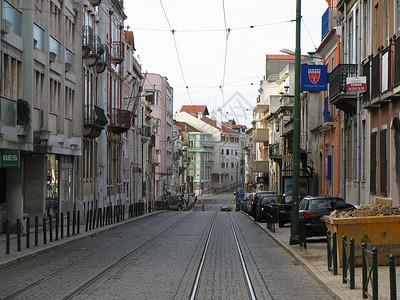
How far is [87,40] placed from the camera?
34.8 m

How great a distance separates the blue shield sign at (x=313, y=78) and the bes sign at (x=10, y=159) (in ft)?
32.1

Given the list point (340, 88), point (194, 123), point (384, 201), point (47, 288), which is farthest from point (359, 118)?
point (194, 123)

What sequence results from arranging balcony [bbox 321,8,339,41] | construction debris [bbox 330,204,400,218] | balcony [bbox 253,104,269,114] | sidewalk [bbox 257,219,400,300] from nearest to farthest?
sidewalk [bbox 257,219,400,300]
construction debris [bbox 330,204,400,218]
balcony [bbox 321,8,339,41]
balcony [bbox 253,104,269,114]

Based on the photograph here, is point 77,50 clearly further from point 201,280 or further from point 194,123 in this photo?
point 194,123

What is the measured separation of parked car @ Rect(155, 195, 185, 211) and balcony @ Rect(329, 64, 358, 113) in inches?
1500

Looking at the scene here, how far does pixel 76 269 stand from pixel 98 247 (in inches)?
231

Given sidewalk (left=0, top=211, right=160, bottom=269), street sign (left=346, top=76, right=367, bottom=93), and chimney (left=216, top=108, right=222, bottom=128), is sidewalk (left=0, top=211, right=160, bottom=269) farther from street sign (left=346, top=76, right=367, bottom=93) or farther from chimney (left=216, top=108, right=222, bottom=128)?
chimney (left=216, top=108, right=222, bottom=128)

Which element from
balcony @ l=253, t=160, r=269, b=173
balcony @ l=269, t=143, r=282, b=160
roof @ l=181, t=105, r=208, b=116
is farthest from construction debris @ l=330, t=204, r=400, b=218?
roof @ l=181, t=105, r=208, b=116

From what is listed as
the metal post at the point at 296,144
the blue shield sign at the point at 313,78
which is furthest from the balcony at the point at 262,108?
the metal post at the point at 296,144

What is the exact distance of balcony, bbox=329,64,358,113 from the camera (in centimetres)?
2516

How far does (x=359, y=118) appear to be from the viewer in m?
25.6

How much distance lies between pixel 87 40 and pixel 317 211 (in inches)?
720

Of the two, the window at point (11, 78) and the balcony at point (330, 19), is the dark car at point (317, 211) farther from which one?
the balcony at point (330, 19)

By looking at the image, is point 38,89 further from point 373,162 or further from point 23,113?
point 373,162
